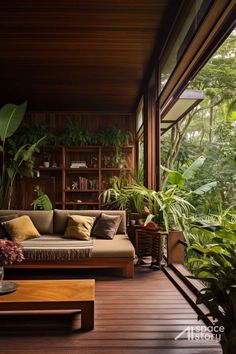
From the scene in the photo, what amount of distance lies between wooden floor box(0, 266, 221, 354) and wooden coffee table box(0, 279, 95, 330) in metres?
0.18

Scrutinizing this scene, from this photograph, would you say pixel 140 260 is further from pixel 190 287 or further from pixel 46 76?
pixel 46 76

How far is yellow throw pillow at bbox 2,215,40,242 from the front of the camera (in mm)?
4109

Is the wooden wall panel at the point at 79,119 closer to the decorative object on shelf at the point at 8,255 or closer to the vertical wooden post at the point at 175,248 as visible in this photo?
the vertical wooden post at the point at 175,248

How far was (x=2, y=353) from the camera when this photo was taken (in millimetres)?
2064

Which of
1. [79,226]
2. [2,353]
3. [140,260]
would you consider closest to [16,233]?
[79,226]

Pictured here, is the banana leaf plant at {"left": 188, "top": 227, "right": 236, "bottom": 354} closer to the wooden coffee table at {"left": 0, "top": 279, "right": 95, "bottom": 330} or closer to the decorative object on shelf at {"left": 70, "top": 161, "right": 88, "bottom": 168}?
the wooden coffee table at {"left": 0, "top": 279, "right": 95, "bottom": 330}

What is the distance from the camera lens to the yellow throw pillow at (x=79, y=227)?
4188 mm

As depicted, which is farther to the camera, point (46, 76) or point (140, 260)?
point (46, 76)

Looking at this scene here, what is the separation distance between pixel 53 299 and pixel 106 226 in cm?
207

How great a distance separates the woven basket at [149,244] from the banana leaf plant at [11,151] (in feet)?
9.76

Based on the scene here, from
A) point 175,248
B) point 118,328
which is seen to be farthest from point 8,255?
point 175,248

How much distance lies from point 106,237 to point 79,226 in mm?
421

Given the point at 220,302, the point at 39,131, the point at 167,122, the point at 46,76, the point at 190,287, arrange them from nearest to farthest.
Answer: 1. the point at 220,302
2. the point at 190,287
3. the point at 46,76
4. the point at 167,122
5. the point at 39,131

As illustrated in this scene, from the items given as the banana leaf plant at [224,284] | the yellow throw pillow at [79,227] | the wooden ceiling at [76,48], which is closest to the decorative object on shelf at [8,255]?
the banana leaf plant at [224,284]
